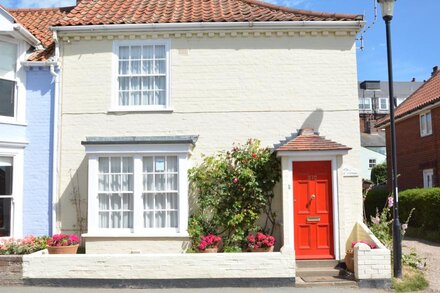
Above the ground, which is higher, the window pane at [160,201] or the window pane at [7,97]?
the window pane at [7,97]

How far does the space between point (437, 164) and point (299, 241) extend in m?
11.9

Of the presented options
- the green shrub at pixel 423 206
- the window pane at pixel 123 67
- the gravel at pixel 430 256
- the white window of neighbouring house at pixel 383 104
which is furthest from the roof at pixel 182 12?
the white window of neighbouring house at pixel 383 104

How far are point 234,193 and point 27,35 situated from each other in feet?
22.4

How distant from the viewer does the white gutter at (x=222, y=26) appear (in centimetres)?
1189

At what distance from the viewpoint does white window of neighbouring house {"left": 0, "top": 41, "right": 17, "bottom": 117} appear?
465 inches

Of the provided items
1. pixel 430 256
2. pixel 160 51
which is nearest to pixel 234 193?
pixel 160 51

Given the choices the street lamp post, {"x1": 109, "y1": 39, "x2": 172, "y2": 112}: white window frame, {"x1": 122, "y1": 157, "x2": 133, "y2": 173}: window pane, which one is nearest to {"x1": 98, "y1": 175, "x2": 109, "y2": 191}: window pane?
{"x1": 122, "y1": 157, "x2": 133, "y2": 173}: window pane

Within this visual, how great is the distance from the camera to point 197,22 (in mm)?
11938

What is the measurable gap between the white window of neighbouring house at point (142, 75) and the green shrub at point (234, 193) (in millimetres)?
2299

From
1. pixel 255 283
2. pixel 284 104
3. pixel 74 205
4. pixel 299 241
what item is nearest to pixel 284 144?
pixel 284 104

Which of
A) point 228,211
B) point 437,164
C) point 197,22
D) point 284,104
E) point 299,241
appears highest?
point 197,22

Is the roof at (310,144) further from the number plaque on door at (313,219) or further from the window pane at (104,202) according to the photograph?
the window pane at (104,202)

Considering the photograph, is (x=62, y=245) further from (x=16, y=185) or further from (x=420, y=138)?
(x=420, y=138)

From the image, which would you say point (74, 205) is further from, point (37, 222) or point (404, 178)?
point (404, 178)
